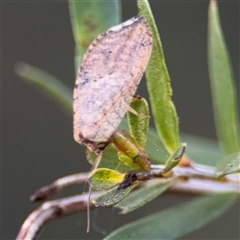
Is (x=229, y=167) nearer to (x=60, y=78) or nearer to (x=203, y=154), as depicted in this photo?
(x=203, y=154)

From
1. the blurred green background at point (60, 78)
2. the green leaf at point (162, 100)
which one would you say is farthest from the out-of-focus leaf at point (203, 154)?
the blurred green background at point (60, 78)

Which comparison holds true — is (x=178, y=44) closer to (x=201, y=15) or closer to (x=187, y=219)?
(x=201, y=15)

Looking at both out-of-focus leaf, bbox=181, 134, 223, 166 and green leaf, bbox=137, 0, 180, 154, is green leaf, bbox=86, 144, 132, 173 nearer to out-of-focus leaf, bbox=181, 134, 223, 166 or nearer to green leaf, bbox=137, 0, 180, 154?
green leaf, bbox=137, 0, 180, 154

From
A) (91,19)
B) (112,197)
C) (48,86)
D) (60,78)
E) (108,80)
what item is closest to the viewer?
(112,197)

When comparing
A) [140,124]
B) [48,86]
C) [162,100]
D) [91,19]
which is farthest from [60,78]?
[140,124]

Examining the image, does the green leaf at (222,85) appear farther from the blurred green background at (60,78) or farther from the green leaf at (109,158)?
the blurred green background at (60,78)

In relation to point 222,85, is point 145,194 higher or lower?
lower

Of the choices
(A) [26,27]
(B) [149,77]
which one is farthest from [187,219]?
(A) [26,27]
